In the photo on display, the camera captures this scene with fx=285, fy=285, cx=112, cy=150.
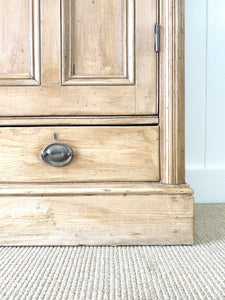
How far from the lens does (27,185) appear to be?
0.64 meters

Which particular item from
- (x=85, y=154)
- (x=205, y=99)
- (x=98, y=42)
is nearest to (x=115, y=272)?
(x=85, y=154)

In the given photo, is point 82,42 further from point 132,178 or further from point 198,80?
point 198,80

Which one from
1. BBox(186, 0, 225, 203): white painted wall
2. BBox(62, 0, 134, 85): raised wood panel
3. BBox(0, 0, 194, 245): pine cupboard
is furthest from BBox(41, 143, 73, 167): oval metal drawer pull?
BBox(186, 0, 225, 203): white painted wall

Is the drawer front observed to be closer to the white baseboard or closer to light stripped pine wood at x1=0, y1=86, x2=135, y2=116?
light stripped pine wood at x1=0, y1=86, x2=135, y2=116

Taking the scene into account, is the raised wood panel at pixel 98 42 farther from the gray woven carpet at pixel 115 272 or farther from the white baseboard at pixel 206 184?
the white baseboard at pixel 206 184

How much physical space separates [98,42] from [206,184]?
0.66 metres

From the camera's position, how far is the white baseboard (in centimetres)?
104

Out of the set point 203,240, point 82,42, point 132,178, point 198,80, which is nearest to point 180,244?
point 203,240

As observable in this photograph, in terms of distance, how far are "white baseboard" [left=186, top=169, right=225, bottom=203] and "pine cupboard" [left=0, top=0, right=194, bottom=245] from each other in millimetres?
415

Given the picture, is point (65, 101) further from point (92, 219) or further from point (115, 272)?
point (115, 272)

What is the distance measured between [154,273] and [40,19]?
0.58 metres

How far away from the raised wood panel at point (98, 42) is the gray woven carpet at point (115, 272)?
38 centimetres

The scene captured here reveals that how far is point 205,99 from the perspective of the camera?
104cm

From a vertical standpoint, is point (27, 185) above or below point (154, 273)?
above
